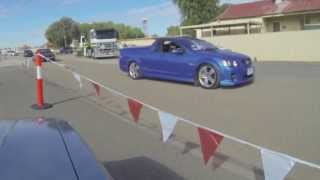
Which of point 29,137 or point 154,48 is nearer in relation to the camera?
point 29,137

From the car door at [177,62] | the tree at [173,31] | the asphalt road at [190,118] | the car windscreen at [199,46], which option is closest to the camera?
the asphalt road at [190,118]

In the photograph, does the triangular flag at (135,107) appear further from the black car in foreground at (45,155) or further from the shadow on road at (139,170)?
the black car in foreground at (45,155)

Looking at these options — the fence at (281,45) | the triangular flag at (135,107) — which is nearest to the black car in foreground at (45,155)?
the triangular flag at (135,107)

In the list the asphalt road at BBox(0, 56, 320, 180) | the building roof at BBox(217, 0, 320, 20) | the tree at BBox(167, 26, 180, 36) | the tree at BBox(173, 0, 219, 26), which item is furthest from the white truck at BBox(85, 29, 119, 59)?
the tree at BBox(167, 26, 180, 36)

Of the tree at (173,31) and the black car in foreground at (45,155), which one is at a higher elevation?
the tree at (173,31)

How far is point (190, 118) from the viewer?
10703mm

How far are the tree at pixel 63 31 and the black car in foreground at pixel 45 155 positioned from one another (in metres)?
120

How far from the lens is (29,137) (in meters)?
3.36

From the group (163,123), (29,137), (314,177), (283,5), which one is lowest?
(314,177)

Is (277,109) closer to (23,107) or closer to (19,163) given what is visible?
(23,107)

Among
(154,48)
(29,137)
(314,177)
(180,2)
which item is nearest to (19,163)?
(29,137)

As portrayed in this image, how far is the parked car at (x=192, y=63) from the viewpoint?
15.3 meters

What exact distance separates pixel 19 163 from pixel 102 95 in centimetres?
1263

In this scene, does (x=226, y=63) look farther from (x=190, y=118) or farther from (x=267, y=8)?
(x=267, y=8)
